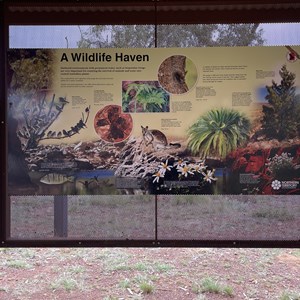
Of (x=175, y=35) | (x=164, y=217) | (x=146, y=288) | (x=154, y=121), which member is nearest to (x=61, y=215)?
(x=164, y=217)

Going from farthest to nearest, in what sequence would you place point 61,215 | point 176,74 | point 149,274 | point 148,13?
point 149,274, point 61,215, point 148,13, point 176,74

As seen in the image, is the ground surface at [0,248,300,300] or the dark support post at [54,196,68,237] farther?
the ground surface at [0,248,300,300]

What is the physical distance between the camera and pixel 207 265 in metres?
5.89

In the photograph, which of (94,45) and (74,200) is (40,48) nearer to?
(94,45)

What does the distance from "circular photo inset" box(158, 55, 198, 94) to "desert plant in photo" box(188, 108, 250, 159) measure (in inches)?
12.0

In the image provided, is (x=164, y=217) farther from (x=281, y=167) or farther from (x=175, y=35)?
(x=175, y=35)

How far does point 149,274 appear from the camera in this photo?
18.0 feet

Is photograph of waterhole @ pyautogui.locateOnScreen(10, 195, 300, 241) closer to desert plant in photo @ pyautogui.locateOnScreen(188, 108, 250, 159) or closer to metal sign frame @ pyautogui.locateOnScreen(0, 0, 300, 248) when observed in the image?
metal sign frame @ pyautogui.locateOnScreen(0, 0, 300, 248)

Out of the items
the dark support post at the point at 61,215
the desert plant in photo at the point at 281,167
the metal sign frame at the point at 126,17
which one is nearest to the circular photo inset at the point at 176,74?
the metal sign frame at the point at 126,17

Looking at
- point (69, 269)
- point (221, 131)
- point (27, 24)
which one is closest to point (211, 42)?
point (221, 131)

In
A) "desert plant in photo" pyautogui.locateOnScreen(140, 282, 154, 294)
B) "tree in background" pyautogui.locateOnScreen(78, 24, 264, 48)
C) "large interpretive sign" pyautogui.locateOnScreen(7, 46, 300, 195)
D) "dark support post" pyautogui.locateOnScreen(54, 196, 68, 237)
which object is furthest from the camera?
"desert plant in photo" pyautogui.locateOnScreen(140, 282, 154, 294)

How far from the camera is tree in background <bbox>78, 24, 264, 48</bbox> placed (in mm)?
3863

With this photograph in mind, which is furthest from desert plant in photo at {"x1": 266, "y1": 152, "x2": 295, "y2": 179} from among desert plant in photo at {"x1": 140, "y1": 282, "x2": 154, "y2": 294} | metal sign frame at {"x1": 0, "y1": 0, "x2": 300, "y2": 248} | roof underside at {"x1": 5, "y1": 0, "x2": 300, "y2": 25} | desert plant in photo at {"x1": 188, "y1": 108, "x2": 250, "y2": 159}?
desert plant in photo at {"x1": 140, "y1": 282, "x2": 154, "y2": 294}

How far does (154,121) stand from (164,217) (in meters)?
0.94
